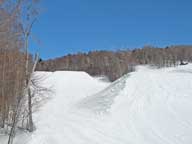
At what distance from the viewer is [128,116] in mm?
14398

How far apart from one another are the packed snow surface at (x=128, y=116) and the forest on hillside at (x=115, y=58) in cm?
4498

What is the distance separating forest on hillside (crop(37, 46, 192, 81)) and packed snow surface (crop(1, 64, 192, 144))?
44983 millimetres

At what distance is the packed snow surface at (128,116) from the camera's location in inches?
468

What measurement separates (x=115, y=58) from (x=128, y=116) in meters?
50.5

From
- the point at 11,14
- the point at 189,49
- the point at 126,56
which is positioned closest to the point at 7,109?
the point at 11,14

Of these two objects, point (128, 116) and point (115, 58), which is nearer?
point (128, 116)

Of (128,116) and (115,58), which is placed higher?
(115,58)

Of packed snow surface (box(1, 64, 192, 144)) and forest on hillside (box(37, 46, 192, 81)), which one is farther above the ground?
forest on hillside (box(37, 46, 192, 81))

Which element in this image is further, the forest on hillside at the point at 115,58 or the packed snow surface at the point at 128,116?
the forest on hillside at the point at 115,58

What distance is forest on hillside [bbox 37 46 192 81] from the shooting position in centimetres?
6864

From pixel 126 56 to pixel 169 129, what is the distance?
2051 inches

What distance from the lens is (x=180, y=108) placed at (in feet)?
48.6

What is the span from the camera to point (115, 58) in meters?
64.5

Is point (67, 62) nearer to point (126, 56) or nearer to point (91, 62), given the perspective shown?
point (91, 62)
